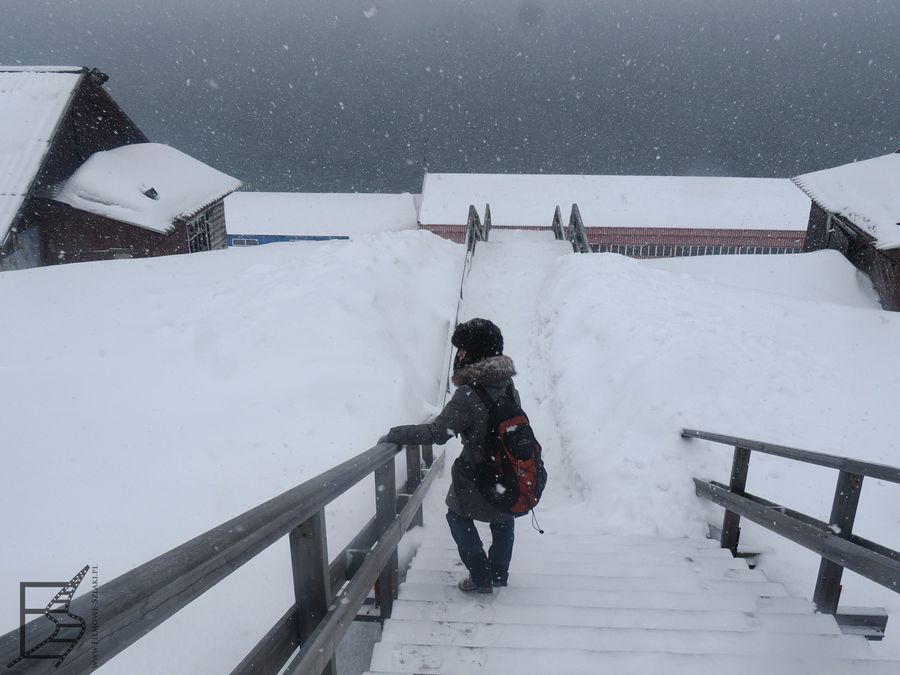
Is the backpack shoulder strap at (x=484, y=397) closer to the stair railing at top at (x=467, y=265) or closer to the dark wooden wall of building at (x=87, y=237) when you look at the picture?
the stair railing at top at (x=467, y=265)

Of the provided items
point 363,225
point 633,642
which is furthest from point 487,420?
point 363,225

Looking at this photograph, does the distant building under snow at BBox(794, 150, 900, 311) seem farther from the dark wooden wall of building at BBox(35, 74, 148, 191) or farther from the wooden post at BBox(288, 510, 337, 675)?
the dark wooden wall of building at BBox(35, 74, 148, 191)

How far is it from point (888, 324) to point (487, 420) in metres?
12.7

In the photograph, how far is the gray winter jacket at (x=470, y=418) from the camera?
9.34 ft

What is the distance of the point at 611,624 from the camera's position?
9.18 feet

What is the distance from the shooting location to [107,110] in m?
17.4

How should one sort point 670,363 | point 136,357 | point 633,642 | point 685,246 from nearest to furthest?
point 633,642 < point 136,357 < point 670,363 < point 685,246

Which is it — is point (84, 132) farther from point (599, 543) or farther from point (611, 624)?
point (611, 624)

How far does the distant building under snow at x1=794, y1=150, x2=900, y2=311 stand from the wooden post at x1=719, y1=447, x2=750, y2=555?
1527cm

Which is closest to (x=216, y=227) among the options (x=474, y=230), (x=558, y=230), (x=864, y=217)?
(x=474, y=230)

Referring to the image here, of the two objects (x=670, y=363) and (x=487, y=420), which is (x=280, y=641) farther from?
(x=670, y=363)

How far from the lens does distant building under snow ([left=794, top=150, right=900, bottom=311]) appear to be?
15.5 metres

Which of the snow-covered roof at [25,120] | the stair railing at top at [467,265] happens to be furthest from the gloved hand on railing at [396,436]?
the snow-covered roof at [25,120]

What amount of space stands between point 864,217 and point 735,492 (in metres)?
18.0
